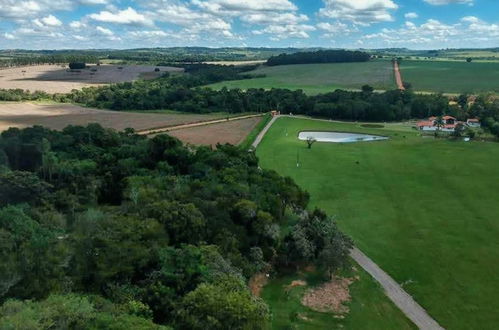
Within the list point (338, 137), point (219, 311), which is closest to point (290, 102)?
point (338, 137)

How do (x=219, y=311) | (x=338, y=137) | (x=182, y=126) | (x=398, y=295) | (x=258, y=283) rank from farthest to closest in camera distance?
(x=182, y=126) < (x=338, y=137) < (x=258, y=283) < (x=398, y=295) < (x=219, y=311)

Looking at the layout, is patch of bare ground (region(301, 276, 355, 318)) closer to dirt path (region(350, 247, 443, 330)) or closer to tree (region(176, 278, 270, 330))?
dirt path (region(350, 247, 443, 330))

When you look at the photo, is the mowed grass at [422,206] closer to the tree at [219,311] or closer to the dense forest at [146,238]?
the dense forest at [146,238]

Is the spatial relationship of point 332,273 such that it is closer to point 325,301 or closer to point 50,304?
point 325,301

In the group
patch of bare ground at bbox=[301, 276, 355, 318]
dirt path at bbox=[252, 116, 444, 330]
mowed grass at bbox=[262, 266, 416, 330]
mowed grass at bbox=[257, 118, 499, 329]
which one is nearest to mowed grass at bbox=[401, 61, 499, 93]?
mowed grass at bbox=[257, 118, 499, 329]

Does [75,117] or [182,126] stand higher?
[75,117]

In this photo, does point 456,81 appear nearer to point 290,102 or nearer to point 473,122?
point 473,122

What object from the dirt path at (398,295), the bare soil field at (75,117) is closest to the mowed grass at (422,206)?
the dirt path at (398,295)

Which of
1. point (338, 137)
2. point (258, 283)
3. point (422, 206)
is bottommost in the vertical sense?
point (258, 283)
